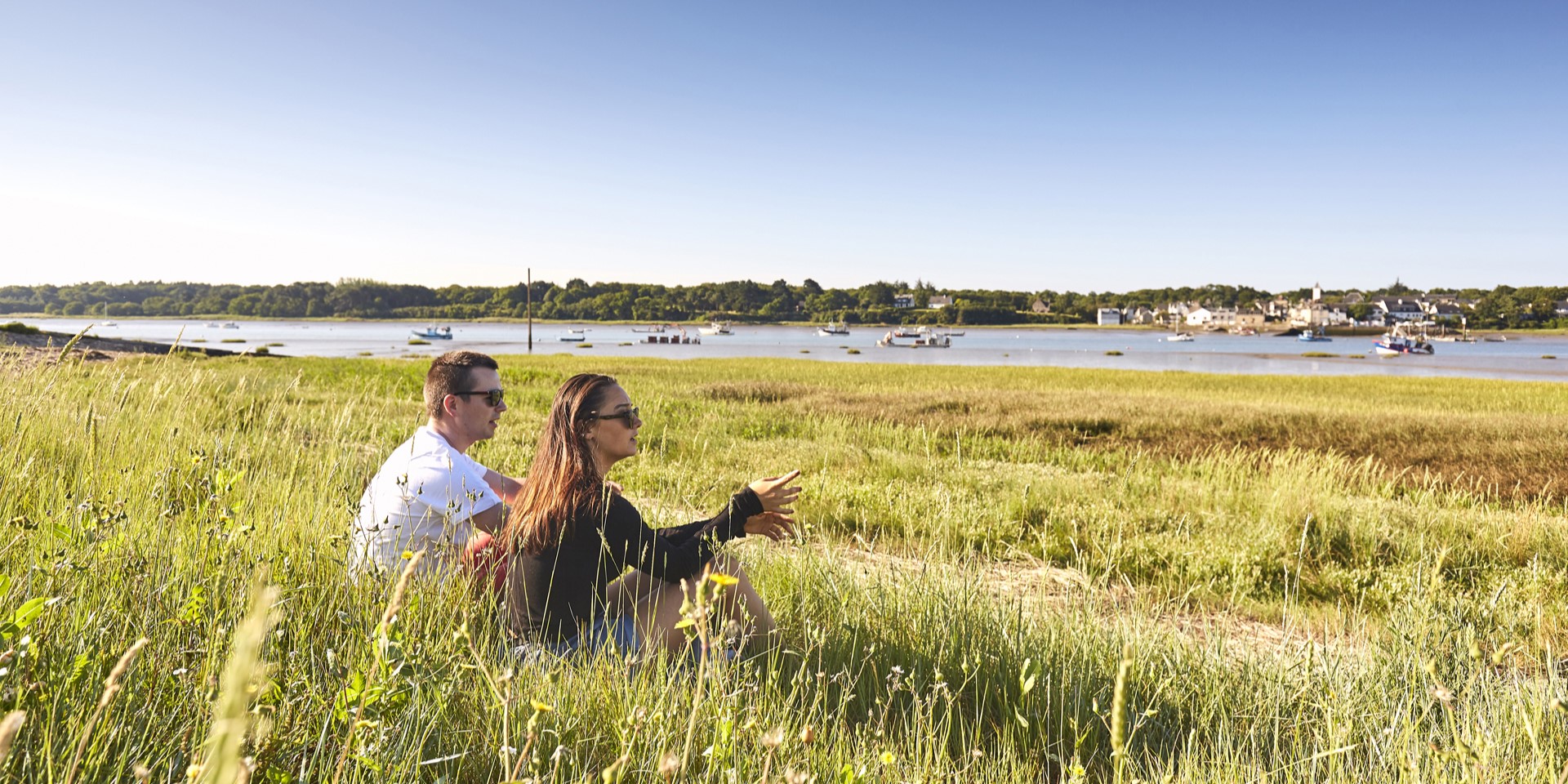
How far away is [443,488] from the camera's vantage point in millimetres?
4059

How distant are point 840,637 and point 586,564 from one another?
1209 millimetres

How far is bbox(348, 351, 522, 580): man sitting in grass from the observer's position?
3.57m

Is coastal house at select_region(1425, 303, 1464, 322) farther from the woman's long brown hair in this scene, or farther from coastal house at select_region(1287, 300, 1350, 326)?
the woman's long brown hair

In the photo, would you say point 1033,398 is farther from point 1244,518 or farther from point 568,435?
point 568,435

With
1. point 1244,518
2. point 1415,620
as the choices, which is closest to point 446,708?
point 1415,620

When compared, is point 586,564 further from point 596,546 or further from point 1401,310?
point 1401,310

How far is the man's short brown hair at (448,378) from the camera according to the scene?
4.60 meters

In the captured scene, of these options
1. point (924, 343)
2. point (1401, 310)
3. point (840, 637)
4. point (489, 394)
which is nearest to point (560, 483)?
point (489, 394)

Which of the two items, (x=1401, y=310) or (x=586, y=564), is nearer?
(x=586, y=564)

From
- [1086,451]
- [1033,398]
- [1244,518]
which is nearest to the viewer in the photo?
[1244,518]

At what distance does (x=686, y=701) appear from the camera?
271 cm

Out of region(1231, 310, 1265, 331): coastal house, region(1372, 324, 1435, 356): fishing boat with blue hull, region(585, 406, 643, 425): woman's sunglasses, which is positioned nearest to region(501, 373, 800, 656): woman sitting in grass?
region(585, 406, 643, 425): woman's sunglasses

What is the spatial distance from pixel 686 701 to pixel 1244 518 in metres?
7.67

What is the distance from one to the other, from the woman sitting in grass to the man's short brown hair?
942 millimetres
